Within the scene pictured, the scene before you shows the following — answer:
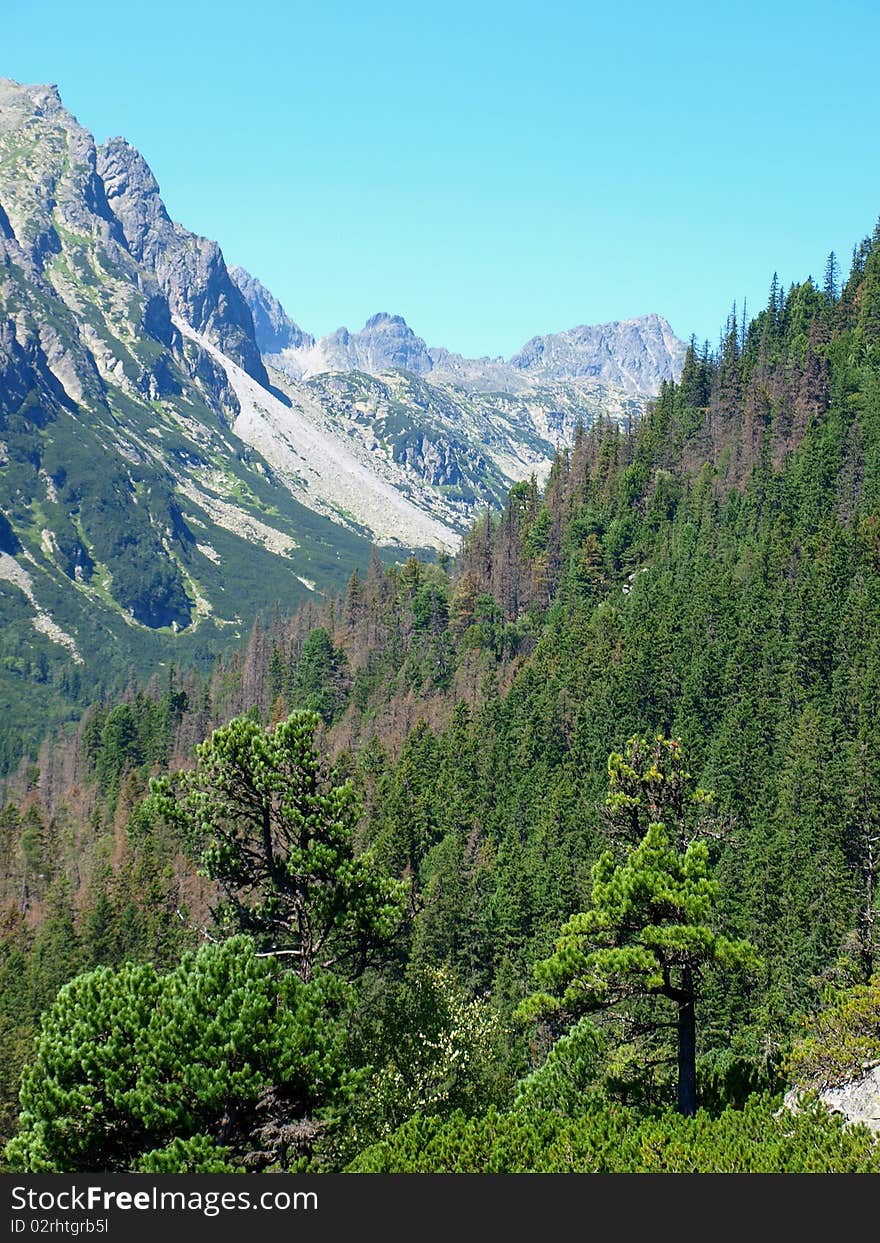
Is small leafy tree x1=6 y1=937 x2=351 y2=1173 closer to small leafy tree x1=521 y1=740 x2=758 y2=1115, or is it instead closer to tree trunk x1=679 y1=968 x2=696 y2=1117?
small leafy tree x1=521 y1=740 x2=758 y2=1115

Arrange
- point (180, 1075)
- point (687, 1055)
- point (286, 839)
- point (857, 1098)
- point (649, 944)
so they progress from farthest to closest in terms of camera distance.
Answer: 1. point (286, 839)
2. point (687, 1055)
3. point (649, 944)
4. point (857, 1098)
5. point (180, 1075)

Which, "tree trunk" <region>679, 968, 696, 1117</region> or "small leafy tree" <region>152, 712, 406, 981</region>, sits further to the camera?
"small leafy tree" <region>152, 712, 406, 981</region>

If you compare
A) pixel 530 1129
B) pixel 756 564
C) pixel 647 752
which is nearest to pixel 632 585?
pixel 756 564

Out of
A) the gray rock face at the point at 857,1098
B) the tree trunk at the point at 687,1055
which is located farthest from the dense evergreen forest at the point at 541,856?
the gray rock face at the point at 857,1098

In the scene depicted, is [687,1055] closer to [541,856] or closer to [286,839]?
[286,839]

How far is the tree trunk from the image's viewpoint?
2948 centimetres

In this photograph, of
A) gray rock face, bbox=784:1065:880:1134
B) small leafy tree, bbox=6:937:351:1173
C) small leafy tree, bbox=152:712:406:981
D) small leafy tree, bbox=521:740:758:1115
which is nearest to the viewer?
small leafy tree, bbox=6:937:351:1173

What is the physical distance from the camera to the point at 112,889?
117750mm

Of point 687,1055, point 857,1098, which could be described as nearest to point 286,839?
point 687,1055

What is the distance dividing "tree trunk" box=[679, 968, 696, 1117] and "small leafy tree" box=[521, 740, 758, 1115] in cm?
3

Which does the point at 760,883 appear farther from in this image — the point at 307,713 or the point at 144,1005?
the point at 144,1005

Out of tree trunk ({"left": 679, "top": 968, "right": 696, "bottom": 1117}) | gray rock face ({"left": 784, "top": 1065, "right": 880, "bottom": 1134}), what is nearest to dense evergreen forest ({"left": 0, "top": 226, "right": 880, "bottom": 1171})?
tree trunk ({"left": 679, "top": 968, "right": 696, "bottom": 1117})

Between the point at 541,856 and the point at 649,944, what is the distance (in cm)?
7140

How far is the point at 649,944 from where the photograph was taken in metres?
28.7
